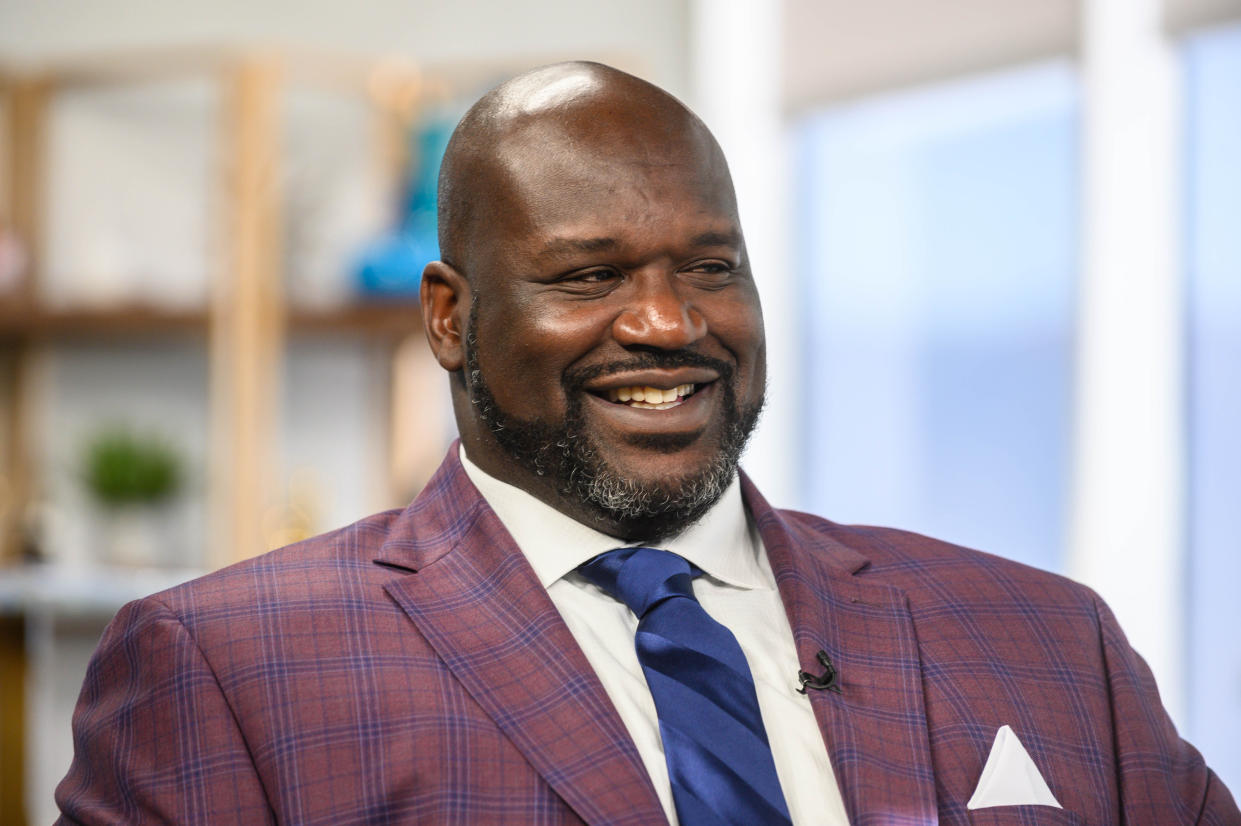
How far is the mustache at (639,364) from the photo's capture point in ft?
4.33

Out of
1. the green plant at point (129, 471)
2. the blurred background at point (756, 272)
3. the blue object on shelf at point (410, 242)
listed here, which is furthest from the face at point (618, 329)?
the green plant at point (129, 471)

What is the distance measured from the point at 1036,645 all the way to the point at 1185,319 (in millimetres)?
1943

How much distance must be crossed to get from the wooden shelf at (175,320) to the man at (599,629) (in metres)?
2.30

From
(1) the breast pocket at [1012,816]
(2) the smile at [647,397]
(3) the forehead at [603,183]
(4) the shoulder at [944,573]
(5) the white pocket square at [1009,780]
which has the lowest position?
(1) the breast pocket at [1012,816]

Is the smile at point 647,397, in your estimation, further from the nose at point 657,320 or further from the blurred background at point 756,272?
the blurred background at point 756,272

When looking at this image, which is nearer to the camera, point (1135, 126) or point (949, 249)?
point (1135, 126)

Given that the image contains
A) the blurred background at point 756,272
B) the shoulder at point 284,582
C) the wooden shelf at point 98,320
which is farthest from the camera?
the wooden shelf at point 98,320

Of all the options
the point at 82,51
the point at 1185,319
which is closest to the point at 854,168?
the point at 1185,319

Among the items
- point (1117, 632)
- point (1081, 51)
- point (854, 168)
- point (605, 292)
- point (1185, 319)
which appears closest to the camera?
point (605, 292)

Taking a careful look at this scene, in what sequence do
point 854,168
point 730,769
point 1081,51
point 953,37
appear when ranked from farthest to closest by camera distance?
point 854,168
point 953,37
point 1081,51
point 730,769

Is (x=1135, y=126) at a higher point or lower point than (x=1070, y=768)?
higher

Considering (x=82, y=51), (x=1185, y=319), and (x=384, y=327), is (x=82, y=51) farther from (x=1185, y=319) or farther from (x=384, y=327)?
(x=1185, y=319)

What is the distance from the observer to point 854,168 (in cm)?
423

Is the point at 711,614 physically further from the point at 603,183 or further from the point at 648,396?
the point at 603,183
